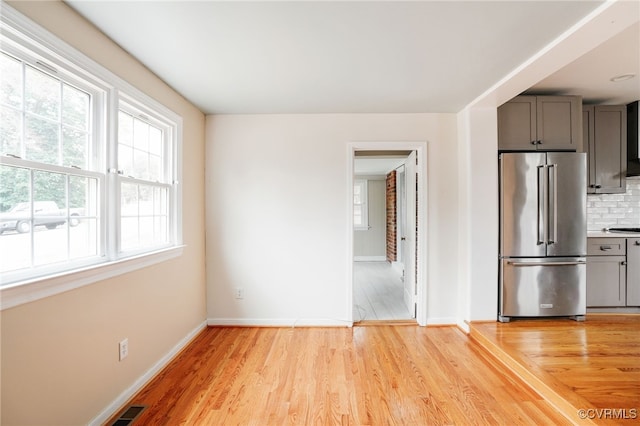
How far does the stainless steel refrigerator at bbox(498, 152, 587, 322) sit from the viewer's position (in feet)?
9.42

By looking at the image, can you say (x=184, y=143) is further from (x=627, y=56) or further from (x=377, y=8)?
(x=627, y=56)

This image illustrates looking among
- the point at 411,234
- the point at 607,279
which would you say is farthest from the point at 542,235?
the point at 411,234

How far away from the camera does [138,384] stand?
6.77ft

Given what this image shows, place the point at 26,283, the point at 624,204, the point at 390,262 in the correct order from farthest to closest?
the point at 390,262, the point at 624,204, the point at 26,283

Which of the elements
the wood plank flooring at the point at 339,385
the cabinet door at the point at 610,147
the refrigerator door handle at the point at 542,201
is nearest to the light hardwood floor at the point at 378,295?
the wood plank flooring at the point at 339,385

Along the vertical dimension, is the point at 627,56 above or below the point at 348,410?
above

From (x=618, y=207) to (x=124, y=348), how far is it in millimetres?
5469

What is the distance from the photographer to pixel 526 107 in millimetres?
2965

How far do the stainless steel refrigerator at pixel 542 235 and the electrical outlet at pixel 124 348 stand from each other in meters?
3.37

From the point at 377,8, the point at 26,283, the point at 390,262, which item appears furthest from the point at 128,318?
the point at 390,262

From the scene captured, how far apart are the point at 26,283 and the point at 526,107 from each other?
13.6 ft

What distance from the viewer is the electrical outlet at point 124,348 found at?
6.24ft

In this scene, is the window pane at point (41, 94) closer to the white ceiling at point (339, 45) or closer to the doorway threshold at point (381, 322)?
the white ceiling at point (339, 45)

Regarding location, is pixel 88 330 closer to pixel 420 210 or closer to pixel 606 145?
pixel 420 210
